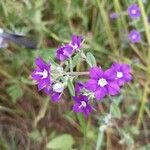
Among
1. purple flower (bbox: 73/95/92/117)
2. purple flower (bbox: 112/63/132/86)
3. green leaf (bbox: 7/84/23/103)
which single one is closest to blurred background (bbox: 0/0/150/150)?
green leaf (bbox: 7/84/23/103)

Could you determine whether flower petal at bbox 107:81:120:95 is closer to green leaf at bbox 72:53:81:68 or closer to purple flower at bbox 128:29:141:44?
green leaf at bbox 72:53:81:68

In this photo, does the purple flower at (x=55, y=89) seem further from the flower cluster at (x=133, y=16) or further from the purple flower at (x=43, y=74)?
the flower cluster at (x=133, y=16)

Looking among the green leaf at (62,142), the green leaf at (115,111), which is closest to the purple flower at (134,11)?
the green leaf at (115,111)

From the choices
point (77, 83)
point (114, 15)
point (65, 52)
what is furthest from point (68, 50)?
point (114, 15)

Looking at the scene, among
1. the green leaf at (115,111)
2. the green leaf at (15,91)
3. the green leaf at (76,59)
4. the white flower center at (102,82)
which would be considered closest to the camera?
the white flower center at (102,82)

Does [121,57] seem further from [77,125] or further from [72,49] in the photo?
[72,49]

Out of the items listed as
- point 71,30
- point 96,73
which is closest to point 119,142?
point 71,30
